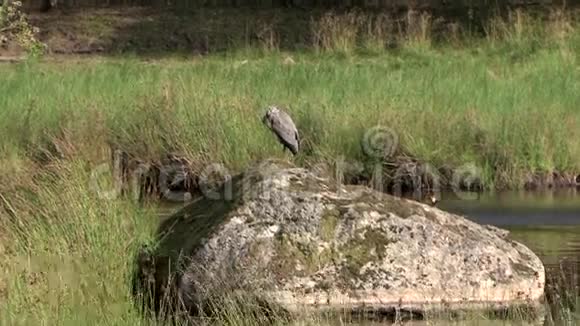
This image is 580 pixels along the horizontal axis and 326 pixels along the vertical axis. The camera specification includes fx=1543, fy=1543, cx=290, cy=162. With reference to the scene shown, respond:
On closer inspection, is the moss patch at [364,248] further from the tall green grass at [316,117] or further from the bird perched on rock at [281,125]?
the tall green grass at [316,117]

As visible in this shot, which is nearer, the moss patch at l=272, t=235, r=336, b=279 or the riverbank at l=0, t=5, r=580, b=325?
the riverbank at l=0, t=5, r=580, b=325

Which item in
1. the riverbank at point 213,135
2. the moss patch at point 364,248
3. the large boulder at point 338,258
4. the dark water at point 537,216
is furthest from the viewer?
the dark water at point 537,216

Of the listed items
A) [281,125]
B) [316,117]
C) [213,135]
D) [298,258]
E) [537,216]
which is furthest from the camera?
[316,117]

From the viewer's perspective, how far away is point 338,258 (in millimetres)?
9430

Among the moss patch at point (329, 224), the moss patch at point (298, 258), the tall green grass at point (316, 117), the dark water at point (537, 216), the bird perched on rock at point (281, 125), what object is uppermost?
the bird perched on rock at point (281, 125)

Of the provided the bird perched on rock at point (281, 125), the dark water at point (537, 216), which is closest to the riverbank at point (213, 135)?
the dark water at point (537, 216)

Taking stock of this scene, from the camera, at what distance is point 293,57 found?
22.1m

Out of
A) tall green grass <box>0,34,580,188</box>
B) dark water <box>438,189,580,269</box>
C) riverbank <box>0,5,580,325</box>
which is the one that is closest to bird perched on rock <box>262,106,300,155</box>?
riverbank <box>0,5,580,325</box>

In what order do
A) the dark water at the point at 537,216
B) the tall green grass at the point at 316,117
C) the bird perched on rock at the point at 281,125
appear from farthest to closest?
the tall green grass at the point at 316,117
the dark water at the point at 537,216
the bird perched on rock at the point at 281,125

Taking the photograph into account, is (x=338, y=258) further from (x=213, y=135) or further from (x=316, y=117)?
(x=316, y=117)

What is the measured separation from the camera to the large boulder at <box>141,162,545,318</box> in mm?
9289

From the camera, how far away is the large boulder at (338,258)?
30.5 ft

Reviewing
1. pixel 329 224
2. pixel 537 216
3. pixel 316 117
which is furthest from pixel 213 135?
pixel 329 224

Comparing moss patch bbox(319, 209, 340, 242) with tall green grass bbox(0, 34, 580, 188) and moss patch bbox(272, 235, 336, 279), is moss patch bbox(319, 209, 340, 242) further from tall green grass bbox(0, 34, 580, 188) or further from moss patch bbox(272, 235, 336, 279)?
tall green grass bbox(0, 34, 580, 188)
